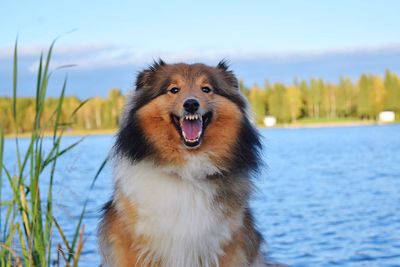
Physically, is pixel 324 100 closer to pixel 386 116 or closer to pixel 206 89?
pixel 386 116

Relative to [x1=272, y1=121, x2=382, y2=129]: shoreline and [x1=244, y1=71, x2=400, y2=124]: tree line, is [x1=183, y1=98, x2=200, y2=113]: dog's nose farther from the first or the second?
[x1=272, y1=121, x2=382, y2=129]: shoreline

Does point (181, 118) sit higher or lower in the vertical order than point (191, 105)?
lower

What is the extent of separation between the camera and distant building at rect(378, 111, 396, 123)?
352ft

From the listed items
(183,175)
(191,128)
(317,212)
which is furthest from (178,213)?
(317,212)

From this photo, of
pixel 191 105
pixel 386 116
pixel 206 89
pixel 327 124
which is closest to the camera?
pixel 191 105

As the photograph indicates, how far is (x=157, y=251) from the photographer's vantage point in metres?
5.38

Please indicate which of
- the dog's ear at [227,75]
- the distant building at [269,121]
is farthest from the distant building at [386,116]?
the dog's ear at [227,75]

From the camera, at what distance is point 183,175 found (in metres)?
5.42

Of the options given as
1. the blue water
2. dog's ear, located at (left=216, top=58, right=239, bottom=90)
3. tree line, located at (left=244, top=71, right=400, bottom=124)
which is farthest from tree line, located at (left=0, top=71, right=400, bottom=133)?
dog's ear, located at (left=216, top=58, right=239, bottom=90)

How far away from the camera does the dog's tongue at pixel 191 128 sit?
17.7 ft

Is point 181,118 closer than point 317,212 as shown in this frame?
Yes

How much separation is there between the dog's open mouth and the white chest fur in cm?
18

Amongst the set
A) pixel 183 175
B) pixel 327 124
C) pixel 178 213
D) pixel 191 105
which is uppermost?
pixel 191 105

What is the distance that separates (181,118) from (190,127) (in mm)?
104
